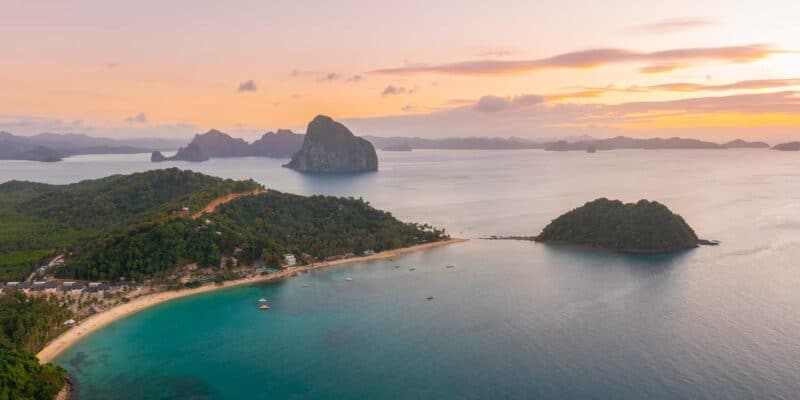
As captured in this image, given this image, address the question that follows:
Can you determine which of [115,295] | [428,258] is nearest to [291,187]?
[428,258]

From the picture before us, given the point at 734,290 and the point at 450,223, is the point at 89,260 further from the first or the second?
the point at 734,290

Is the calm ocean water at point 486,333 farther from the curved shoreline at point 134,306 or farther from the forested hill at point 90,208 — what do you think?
the forested hill at point 90,208

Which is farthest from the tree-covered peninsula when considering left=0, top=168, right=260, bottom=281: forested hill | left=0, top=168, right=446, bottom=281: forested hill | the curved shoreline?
left=0, top=168, right=260, bottom=281: forested hill

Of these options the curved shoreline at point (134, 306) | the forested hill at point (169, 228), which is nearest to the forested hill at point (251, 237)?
the forested hill at point (169, 228)

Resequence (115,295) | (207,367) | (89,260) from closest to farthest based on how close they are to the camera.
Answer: (207,367) → (115,295) → (89,260)

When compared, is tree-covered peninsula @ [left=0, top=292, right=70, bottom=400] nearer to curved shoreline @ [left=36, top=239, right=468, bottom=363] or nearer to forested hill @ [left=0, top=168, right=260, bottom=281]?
curved shoreline @ [left=36, top=239, right=468, bottom=363]

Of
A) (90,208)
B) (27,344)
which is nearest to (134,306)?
(27,344)
